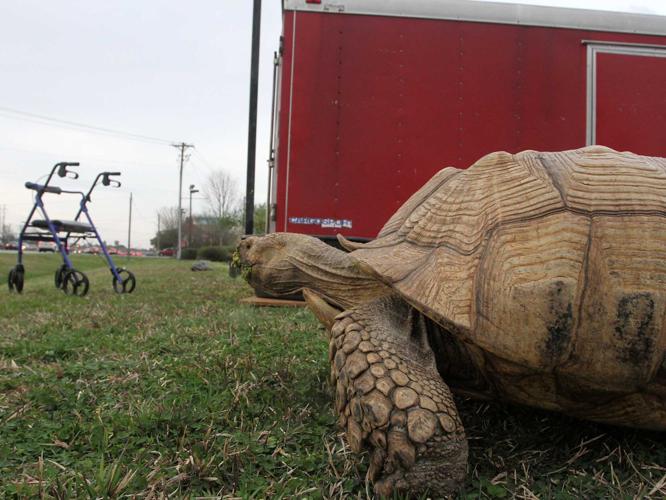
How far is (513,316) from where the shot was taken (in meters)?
1.17

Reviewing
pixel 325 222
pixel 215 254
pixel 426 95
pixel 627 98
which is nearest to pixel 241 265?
pixel 325 222

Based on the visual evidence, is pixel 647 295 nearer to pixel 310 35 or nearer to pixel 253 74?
pixel 310 35

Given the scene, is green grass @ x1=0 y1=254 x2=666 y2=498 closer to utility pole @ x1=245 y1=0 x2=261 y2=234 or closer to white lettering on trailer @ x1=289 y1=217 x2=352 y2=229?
white lettering on trailer @ x1=289 y1=217 x2=352 y2=229

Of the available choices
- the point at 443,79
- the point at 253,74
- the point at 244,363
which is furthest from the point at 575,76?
the point at 244,363

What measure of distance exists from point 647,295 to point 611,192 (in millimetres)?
299

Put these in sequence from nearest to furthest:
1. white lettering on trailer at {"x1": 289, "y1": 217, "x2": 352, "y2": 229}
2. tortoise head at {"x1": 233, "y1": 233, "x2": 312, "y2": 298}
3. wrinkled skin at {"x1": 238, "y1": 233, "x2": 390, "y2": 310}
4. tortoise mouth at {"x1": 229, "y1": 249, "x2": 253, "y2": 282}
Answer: wrinkled skin at {"x1": 238, "y1": 233, "x2": 390, "y2": 310}, tortoise head at {"x1": 233, "y1": 233, "x2": 312, "y2": 298}, tortoise mouth at {"x1": 229, "y1": 249, "x2": 253, "y2": 282}, white lettering on trailer at {"x1": 289, "y1": 217, "x2": 352, "y2": 229}

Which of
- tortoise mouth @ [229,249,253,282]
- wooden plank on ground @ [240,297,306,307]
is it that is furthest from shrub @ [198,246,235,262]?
tortoise mouth @ [229,249,253,282]

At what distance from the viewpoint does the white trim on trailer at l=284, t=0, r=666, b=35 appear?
4.38 m

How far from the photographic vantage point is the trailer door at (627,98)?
173 inches

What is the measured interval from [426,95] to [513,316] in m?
3.63

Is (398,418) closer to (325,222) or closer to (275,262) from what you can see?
(275,262)

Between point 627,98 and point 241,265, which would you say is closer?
point 241,265

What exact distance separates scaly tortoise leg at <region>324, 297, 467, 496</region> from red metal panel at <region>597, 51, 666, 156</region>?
410cm

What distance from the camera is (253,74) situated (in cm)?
557
